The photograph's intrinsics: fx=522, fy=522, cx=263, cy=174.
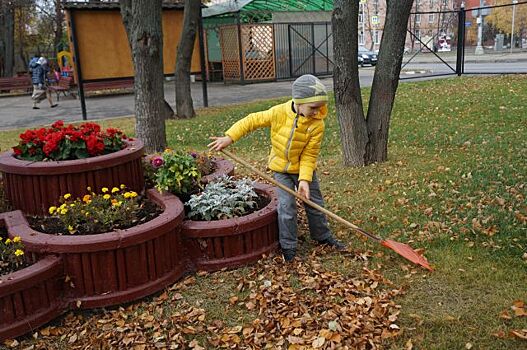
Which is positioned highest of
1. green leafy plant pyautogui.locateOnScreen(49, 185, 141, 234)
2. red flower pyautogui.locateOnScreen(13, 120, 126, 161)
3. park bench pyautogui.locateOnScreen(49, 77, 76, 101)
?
park bench pyautogui.locateOnScreen(49, 77, 76, 101)

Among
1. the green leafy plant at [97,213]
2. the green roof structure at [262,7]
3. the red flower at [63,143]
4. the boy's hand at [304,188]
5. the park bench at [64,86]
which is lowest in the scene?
the green leafy plant at [97,213]

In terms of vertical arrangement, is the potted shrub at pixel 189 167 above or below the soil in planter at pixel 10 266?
above

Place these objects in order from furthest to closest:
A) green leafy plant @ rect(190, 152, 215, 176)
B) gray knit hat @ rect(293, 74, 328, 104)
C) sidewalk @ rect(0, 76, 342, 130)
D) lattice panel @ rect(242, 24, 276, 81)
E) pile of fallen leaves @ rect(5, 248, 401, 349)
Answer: lattice panel @ rect(242, 24, 276, 81), sidewalk @ rect(0, 76, 342, 130), green leafy plant @ rect(190, 152, 215, 176), gray knit hat @ rect(293, 74, 328, 104), pile of fallen leaves @ rect(5, 248, 401, 349)

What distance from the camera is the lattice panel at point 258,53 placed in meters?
22.3

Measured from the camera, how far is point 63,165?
176 inches

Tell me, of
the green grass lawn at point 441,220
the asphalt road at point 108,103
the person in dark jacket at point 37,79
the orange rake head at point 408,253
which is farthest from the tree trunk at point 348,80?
the person in dark jacket at point 37,79

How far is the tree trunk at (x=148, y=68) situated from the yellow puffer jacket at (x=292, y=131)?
4.81 meters

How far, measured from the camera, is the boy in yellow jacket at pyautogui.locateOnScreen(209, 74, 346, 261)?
399cm

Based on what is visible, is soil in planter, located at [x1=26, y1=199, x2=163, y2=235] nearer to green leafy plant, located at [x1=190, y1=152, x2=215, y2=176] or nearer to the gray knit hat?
green leafy plant, located at [x1=190, y1=152, x2=215, y2=176]

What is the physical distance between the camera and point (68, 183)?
454 centimetres

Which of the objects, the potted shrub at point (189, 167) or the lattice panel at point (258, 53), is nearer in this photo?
the potted shrub at point (189, 167)

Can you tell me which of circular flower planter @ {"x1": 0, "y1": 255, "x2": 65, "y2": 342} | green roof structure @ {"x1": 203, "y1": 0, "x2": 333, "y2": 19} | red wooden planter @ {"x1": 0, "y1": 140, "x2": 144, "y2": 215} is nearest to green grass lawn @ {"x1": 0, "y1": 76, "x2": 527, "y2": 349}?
circular flower planter @ {"x1": 0, "y1": 255, "x2": 65, "y2": 342}

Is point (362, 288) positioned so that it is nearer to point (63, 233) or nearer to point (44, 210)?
point (63, 233)

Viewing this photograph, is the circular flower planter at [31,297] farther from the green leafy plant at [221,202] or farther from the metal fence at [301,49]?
the metal fence at [301,49]
